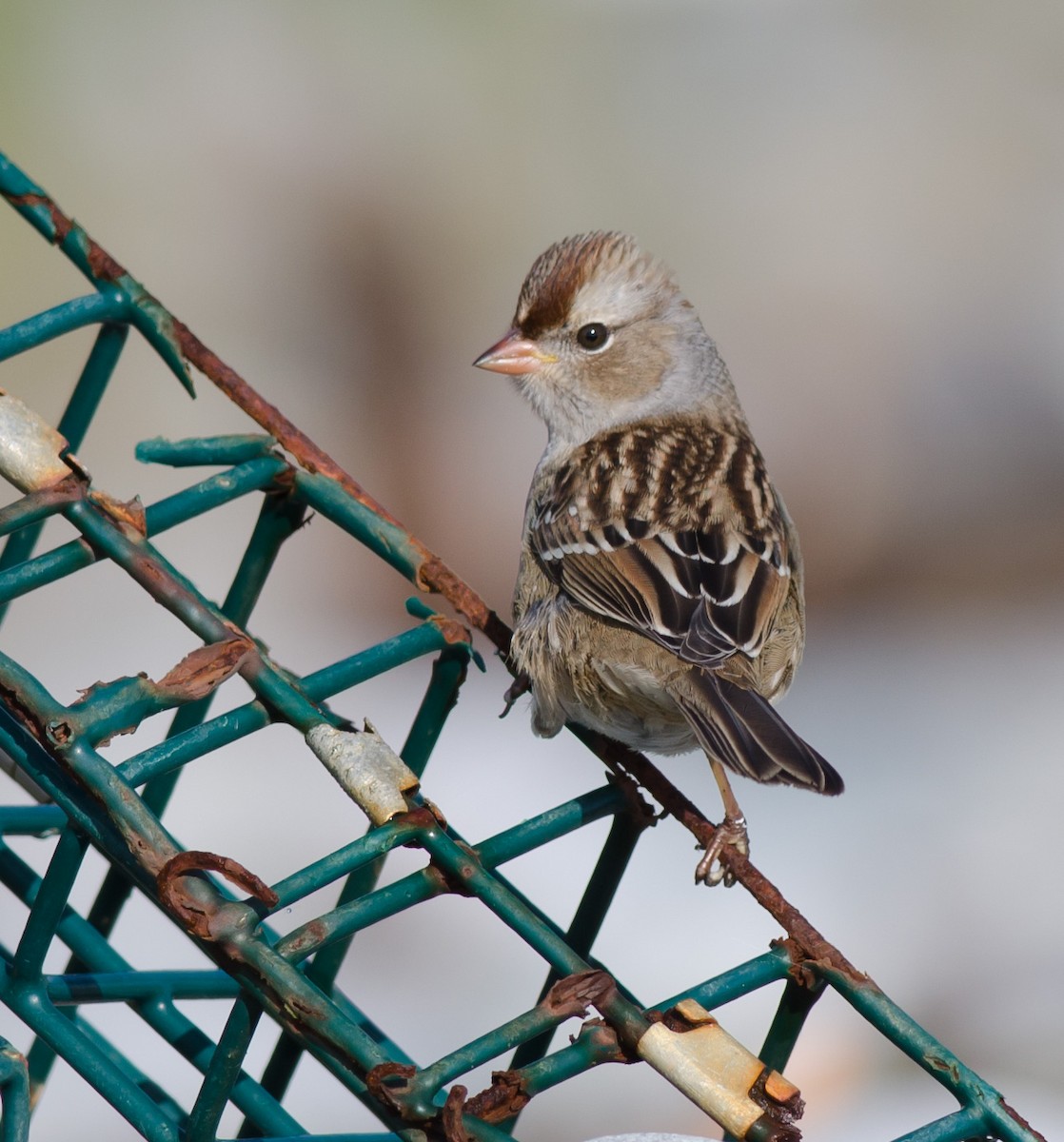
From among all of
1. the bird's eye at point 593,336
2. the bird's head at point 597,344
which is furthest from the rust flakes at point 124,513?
the bird's eye at point 593,336

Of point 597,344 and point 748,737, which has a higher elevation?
point 597,344

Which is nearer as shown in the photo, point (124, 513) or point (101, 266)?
point (124, 513)

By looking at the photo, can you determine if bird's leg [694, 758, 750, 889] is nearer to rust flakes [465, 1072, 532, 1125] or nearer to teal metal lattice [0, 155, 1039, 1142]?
teal metal lattice [0, 155, 1039, 1142]

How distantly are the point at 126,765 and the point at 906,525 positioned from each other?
3.94 metres

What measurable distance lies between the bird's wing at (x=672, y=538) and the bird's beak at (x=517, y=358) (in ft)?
0.82

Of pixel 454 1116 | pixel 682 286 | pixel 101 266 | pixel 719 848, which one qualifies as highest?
pixel 682 286

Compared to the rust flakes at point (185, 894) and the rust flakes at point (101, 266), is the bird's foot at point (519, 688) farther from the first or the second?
the rust flakes at point (185, 894)

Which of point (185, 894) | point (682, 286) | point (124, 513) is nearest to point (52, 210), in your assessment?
point (124, 513)

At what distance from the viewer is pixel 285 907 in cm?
207

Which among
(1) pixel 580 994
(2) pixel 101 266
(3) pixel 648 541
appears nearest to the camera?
(1) pixel 580 994

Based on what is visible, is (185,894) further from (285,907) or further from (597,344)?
(597,344)

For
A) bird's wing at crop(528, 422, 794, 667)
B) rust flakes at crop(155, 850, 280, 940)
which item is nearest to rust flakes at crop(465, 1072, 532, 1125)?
rust flakes at crop(155, 850, 280, 940)

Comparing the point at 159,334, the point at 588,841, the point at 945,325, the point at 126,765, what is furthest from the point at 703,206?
the point at 126,765

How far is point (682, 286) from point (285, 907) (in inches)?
159
